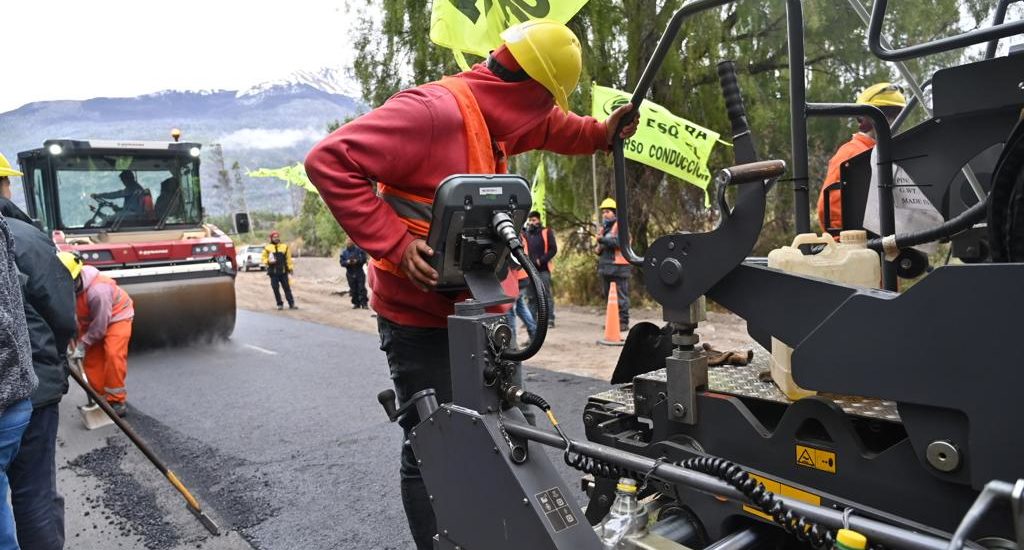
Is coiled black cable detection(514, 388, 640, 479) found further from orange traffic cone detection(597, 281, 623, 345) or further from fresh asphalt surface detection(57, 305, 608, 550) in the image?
orange traffic cone detection(597, 281, 623, 345)

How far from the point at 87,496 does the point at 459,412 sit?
12.1 feet

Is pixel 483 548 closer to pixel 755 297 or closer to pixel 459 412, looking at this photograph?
pixel 459 412

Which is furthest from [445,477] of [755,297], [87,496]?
[87,496]

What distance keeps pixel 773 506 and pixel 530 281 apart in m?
0.84

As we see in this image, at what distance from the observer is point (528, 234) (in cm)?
1089

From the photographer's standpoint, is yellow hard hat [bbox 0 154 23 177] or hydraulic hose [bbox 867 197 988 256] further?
yellow hard hat [bbox 0 154 23 177]

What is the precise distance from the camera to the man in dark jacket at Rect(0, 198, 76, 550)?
2.98 metres

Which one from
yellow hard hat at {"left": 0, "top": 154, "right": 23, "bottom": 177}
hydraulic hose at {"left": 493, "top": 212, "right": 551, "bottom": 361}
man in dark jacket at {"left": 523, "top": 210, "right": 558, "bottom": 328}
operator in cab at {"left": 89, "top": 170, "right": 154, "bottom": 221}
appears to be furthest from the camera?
operator in cab at {"left": 89, "top": 170, "right": 154, "bottom": 221}

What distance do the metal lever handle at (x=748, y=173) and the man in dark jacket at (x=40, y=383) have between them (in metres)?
2.82

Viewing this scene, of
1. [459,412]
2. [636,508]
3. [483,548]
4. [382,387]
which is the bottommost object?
[382,387]

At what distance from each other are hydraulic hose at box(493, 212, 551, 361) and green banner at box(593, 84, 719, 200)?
6002 millimetres

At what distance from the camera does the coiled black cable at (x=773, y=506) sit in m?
1.42

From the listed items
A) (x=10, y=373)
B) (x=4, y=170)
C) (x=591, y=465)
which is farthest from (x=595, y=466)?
(x=4, y=170)

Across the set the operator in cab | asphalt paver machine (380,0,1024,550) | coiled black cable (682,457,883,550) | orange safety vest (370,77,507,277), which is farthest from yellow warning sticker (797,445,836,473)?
the operator in cab
